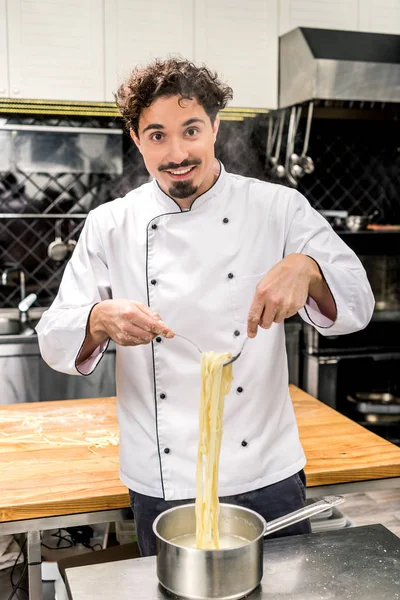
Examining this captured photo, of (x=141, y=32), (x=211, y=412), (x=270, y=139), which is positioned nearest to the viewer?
(x=211, y=412)

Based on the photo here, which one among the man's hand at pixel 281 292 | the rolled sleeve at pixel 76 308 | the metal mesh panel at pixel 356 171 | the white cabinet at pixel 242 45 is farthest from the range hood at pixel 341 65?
the man's hand at pixel 281 292

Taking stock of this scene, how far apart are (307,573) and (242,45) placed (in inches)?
129

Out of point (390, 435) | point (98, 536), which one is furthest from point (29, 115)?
point (390, 435)

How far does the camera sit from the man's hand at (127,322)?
1.33 metres

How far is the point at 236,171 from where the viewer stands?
15.0ft

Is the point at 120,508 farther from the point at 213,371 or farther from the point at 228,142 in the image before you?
the point at 228,142

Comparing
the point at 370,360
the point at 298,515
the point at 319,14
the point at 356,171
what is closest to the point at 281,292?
the point at 298,515

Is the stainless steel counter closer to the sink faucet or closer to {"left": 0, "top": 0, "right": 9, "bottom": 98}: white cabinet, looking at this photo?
the sink faucet

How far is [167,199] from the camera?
1.69m

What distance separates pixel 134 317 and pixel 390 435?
2.78 m

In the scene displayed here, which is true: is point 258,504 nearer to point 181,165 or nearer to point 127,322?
point 127,322

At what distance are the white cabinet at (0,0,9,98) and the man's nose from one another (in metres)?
2.39

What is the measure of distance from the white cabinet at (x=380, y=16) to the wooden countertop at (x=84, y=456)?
2619 millimetres

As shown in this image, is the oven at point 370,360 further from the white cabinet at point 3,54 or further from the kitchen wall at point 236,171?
the white cabinet at point 3,54
